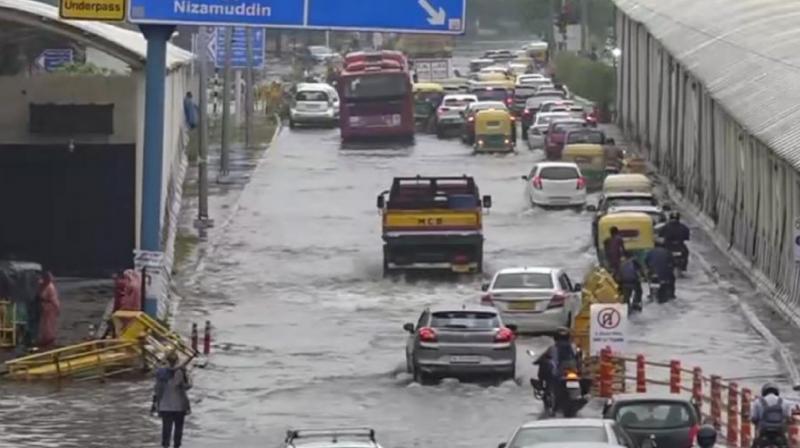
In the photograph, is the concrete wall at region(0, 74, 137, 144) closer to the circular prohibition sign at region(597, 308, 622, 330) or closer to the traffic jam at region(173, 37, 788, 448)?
the traffic jam at region(173, 37, 788, 448)

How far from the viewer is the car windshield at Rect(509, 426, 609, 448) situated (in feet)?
86.4

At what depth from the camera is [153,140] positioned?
134 feet

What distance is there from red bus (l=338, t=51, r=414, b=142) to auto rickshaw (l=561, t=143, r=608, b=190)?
10571mm

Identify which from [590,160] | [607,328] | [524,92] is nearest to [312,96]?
[524,92]

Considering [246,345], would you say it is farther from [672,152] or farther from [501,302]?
[672,152]

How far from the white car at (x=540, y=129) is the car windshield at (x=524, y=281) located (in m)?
34.0

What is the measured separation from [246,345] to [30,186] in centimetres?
918

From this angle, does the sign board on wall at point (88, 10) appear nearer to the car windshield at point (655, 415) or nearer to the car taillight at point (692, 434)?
the car windshield at point (655, 415)

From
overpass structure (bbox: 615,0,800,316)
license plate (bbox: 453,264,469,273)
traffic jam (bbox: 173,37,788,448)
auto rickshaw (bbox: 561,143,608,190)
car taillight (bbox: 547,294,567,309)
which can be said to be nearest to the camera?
traffic jam (bbox: 173,37,788,448)

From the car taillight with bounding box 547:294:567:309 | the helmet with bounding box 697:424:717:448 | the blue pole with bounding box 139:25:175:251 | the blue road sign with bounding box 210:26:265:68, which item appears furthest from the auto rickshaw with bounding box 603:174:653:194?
the helmet with bounding box 697:424:717:448

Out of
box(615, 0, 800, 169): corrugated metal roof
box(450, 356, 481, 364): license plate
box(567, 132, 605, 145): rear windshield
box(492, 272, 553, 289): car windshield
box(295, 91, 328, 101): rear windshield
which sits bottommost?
box(450, 356, 481, 364): license plate

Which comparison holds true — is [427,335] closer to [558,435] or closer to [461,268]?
[558,435]

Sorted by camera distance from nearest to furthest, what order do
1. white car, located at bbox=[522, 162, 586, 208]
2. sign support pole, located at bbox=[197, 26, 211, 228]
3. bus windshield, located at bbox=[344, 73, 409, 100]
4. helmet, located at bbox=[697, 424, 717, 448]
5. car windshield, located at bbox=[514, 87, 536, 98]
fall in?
helmet, located at bbox=[697, 424, 717, 448] → sign support pole, located at bbox=[197, 26, 211, 228] → white car, located at bbox=[522, 162, 586, 208] → bus windshield, located at bbox=[344, 73, 409, 100] → car windshield, located at bbox=[514, 87, 536, 98]

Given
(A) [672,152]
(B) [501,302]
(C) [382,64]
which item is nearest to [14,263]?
(B) [501,302]
